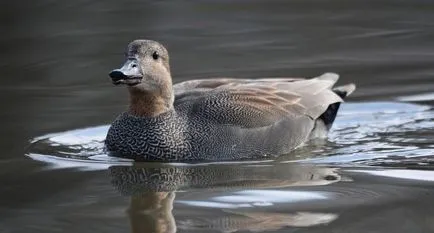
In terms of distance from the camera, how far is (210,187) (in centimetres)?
711

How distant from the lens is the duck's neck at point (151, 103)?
8.08 meters

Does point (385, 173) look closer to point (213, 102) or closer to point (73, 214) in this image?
point (213, 102)

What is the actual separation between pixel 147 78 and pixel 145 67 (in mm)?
81

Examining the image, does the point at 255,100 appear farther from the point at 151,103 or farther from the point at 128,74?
the point at 128,74

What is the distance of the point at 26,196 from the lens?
7.07 metres

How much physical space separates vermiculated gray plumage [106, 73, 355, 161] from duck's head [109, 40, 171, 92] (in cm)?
29

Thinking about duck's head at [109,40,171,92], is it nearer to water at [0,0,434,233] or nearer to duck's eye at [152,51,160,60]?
duck's eye at [152,51,160,60]

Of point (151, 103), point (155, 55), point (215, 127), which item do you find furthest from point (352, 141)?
point (155, 55)

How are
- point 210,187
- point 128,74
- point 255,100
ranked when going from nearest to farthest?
point 210,187
point 128,74
point 255,100

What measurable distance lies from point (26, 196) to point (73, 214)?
0.61m

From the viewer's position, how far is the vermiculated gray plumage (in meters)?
7.99

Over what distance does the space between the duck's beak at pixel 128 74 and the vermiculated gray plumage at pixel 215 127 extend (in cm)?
46

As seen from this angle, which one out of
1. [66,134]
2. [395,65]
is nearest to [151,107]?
[66,134]

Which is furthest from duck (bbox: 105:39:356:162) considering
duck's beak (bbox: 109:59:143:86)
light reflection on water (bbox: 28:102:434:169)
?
light reflection on water (bbox: 28:102:434:169)
